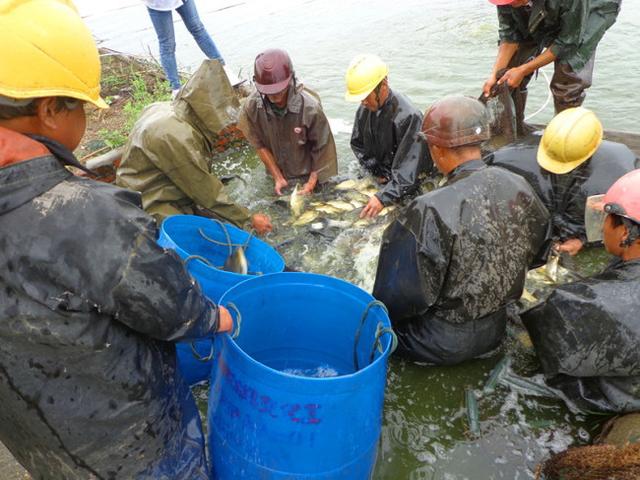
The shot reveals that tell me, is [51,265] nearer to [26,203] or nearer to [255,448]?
[26,203]

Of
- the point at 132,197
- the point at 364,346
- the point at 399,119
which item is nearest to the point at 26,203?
the point at 132,197

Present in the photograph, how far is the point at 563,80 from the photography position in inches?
207

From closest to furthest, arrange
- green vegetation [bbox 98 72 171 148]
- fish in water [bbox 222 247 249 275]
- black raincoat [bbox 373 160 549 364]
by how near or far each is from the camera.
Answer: black raincoat [bbox 373 160 549 364], fish in water [bbox 222 247 249 275], green vegetation [bbox 98 72 171 148]

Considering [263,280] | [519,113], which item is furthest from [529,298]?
[519,113]

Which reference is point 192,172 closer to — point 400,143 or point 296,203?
point 296,203

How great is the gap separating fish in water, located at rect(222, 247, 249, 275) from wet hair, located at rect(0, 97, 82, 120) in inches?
71.1

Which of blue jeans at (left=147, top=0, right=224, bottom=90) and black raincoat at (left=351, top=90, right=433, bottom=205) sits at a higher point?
blue jeans at (left=147, top=0, right=224, bottom=90)

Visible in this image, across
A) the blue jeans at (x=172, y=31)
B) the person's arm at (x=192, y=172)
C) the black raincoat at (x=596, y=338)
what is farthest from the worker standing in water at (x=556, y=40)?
the blue jeans at (x=172, y=31)

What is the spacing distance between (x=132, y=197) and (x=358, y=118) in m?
4.42

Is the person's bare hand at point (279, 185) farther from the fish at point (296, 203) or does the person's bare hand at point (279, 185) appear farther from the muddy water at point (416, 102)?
the fish at point (296, 203)

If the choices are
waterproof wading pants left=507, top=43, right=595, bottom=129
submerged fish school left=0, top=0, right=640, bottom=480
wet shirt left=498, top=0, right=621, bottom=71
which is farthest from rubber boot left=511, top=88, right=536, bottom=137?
wet shirt left=498, top=0, right=621, bottom=71

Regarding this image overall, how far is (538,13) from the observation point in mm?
4996

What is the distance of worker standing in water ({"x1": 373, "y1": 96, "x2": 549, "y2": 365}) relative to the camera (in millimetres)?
2881

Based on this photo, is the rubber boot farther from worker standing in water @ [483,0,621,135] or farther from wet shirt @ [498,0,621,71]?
wet shirt @ [498,0,621,71]
